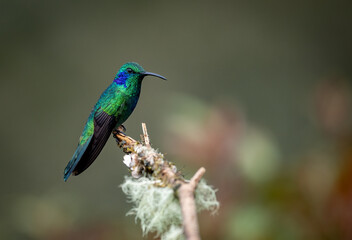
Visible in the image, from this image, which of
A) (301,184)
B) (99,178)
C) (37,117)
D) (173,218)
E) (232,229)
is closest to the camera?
(173,218)

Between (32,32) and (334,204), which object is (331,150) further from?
(32,32)

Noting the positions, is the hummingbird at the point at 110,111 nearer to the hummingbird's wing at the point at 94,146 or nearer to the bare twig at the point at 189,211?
the hummingbird's wing at the point at 94,146

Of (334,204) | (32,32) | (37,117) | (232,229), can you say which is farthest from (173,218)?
(32,32)

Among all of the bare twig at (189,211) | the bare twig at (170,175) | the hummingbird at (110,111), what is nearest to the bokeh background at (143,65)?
the hummingbird at (110,111)

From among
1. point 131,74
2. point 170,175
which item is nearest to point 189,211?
point 170,175

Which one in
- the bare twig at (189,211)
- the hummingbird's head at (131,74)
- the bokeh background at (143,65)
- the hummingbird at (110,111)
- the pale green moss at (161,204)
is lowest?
the bare twig at (189,211)

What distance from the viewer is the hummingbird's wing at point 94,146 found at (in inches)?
58.6

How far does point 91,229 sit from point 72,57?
11.8ft

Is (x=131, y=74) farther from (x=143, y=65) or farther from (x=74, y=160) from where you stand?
(x=143, y=65)

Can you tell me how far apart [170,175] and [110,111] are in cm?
106

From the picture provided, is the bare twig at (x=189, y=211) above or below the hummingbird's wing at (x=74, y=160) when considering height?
below

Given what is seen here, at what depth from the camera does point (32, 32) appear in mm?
5629

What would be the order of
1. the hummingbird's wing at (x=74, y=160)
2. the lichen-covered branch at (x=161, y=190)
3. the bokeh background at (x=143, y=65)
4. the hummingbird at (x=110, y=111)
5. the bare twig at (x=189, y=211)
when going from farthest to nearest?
1. the bokeh background at (x=143, y=65)
2. the hummingbird at (x=110, y=111)
3. the hummingbird's wing at (x=74, y=160)
4. the lichen-covered branch at (x=161, y=190)
5. the bare twig at (x=189, y=211)

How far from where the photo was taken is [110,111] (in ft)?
5.94
